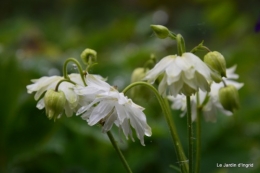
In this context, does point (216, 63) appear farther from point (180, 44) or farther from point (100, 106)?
point (100, 106)

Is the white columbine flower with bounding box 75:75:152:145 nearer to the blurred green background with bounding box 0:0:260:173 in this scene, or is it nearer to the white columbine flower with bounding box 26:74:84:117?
the white columbine flower with bounding box 26:74:84:117

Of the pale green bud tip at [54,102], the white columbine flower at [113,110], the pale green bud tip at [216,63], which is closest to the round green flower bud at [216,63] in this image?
the pale green bud tip at [216,63]

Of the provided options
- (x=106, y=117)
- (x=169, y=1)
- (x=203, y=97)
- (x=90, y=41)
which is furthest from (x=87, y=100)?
(x=169, y=1)

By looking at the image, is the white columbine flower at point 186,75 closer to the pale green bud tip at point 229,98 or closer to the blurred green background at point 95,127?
the pale green bud tip at point 229,98

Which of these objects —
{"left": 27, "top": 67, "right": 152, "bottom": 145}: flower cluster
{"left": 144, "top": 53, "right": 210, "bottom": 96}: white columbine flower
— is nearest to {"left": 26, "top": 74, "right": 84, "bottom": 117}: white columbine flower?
{"left": 27, "top": 67, "right": 152, "bottom": 145}: flower cluster

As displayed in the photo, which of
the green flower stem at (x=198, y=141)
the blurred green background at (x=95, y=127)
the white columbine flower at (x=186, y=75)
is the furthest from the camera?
the blurred green background at (x=95, y=127)

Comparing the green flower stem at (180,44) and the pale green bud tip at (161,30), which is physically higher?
the pale green bud tip at (161,30)

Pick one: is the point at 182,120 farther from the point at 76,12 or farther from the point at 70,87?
the point at 76,12
